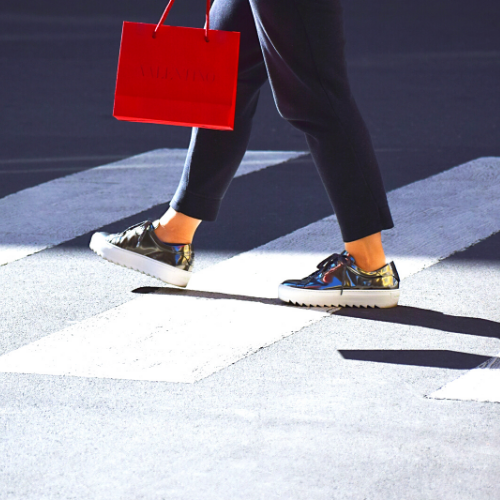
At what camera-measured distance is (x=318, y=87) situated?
116 inches

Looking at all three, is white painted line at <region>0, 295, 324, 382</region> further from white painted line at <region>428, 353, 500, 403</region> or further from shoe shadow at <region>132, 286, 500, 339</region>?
white painted line at <region>428, 353, 500, 403</region>

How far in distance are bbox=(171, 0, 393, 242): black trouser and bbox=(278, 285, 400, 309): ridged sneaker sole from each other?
5.9 inches

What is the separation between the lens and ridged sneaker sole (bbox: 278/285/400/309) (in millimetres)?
3016

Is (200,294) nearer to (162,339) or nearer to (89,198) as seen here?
(162,339)

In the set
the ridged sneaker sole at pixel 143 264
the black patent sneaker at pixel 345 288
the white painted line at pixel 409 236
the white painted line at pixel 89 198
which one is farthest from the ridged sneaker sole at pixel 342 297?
the white painted line at pixel 89 198

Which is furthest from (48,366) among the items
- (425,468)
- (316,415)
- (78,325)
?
(425,468)

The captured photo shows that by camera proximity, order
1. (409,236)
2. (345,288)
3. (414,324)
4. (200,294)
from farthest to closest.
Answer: (409,236) < (200,294) < (345,288) < (414,324)

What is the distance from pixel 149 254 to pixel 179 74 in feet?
1.77

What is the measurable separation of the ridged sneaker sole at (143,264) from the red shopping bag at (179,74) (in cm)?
42

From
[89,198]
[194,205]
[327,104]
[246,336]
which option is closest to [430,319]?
[246,336]

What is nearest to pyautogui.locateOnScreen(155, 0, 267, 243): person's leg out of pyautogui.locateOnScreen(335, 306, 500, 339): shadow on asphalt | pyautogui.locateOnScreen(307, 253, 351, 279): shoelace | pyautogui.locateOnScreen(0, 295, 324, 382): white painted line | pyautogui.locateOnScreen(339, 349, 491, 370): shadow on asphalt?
pyautogui.locateOnScreen(0, 295, 324, 382): white painted line

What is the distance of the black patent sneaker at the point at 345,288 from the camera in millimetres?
3025

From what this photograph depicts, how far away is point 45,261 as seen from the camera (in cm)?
352

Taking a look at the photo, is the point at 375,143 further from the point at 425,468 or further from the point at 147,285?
the point at 425,468
